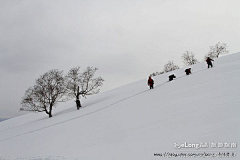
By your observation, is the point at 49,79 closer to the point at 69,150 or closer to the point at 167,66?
the point at 69,150

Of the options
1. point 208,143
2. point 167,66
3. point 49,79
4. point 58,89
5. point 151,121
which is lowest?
point 208,143

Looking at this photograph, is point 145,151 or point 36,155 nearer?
point 145,151

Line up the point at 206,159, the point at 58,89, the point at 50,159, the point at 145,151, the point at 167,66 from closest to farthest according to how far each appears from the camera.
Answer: the point at 206,159 < the point at 145,151 < the point at 50,159 < the point at 58,89 < the point at 167,66

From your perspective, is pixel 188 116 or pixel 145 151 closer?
pixel 145 151

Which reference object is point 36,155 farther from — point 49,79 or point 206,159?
point 49,79

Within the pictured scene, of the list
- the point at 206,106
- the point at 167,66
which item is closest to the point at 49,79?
the point at 206,106

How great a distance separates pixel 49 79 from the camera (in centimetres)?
2670

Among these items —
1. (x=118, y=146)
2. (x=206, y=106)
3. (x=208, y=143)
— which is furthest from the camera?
(x=206, y=106)

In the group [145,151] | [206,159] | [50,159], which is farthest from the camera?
[50,159]

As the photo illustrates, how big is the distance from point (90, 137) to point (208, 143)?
5.07 m

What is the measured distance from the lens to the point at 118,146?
5457mm

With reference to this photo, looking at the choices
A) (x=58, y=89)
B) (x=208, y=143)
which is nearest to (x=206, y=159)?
(x=208, y=143)

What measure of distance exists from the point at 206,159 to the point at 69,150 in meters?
4.99

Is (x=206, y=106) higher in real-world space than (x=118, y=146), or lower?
higher
